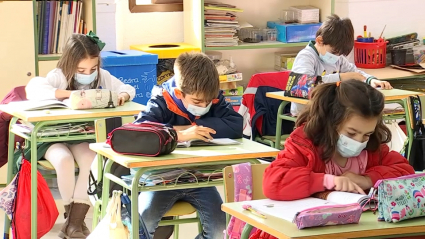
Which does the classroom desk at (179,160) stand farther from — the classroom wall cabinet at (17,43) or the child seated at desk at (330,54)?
the classroom wall cabinet at (17,43)

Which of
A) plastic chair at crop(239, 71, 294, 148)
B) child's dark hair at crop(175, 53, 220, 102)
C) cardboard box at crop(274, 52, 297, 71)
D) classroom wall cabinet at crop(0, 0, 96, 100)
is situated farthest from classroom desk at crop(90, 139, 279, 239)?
cardboard box at crop(274, 52, 297, 71)

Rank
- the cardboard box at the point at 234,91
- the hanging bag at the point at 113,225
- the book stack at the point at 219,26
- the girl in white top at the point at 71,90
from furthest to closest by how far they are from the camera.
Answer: the cardboard box at the point at 234,91 < the book stack at the point at 219,26 < the girl in white top at the point at 71,90 < the hanging bag at the point at 113,225

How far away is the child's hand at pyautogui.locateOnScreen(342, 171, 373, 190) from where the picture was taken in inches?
95.6

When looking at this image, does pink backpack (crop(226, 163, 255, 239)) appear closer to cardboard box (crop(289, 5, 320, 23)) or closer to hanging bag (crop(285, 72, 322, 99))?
hanging bag (crop(285, 72, 322, 99))

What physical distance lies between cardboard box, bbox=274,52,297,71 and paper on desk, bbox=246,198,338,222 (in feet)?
12.0

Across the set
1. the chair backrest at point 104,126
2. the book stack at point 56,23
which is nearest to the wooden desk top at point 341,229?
the chair backrest at point 104,126

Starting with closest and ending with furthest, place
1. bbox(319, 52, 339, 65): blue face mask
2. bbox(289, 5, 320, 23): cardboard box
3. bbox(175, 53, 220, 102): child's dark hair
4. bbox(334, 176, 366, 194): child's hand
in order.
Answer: bbox(334, 176, 366, 194): child's hand
bbox(175, 53, 220, 102): child's dark hair
bbox(319, 52, 339, 65): blue face mask
bbox(289, 5, 320, 23): cardboard box

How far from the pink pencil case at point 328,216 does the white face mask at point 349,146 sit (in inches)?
19.5

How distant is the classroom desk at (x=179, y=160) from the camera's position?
2.77m

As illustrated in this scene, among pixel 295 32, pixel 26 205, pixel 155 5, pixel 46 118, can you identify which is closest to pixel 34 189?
pixel 26 205

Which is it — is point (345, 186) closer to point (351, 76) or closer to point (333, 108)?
point (333, 108)

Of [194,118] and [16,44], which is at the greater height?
[16,44]

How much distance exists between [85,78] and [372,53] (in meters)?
2.63

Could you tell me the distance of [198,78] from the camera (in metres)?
3.15
